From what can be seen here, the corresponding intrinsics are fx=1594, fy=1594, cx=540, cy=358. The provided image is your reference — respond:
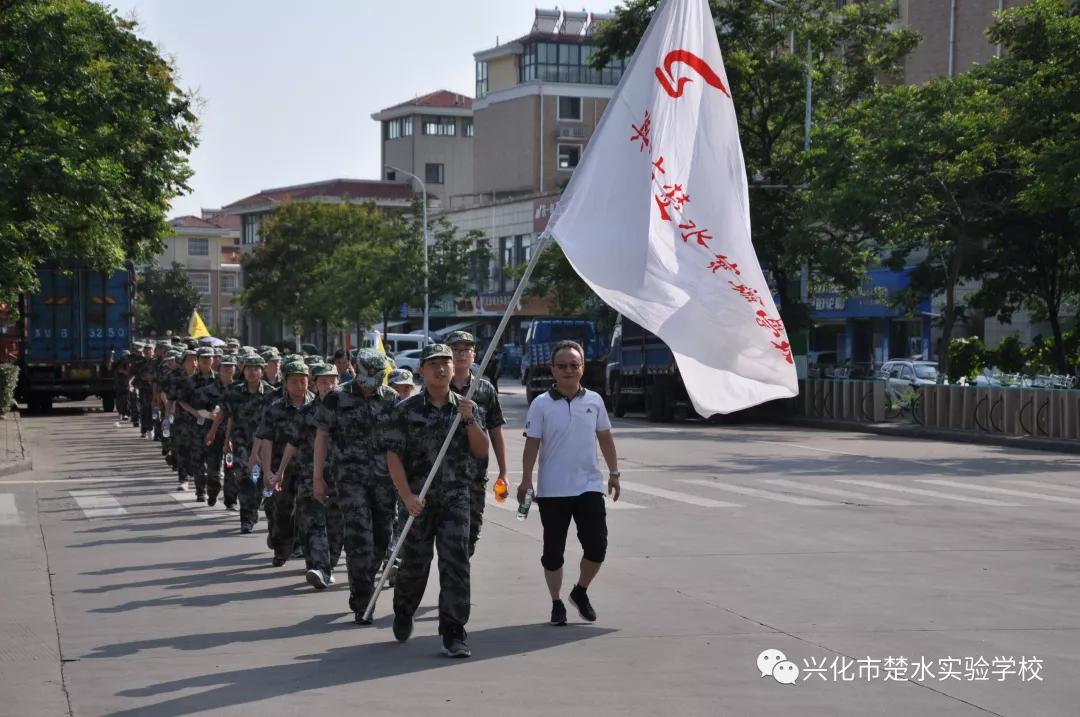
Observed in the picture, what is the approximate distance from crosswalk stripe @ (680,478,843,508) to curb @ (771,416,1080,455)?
34.3 ft

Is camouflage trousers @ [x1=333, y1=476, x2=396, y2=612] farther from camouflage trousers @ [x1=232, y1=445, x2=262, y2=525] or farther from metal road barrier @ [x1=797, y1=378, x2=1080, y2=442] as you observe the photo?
metal road barrier @ [x1=797, y1=378, x2=1080, y2=442]

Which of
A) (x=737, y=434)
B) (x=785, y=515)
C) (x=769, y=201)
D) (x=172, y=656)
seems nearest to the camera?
(x=172, y=656)

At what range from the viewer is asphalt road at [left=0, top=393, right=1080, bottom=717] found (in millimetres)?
7770

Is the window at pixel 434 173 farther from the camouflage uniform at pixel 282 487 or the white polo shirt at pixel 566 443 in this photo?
the white polo shirt at pixel 566 443

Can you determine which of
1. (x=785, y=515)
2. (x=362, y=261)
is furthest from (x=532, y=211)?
(x=785, y=515)

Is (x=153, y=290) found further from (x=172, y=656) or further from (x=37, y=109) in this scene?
(x=172, y=656)

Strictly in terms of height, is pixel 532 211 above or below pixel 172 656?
above

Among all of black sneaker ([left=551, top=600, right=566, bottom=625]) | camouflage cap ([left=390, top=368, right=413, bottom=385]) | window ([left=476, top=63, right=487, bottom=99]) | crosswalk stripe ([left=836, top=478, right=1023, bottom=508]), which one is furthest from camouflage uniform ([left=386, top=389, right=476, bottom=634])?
window ([left=476, top=63, right=487, bottom=99])

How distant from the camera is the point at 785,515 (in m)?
16.5

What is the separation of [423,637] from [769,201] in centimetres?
3376

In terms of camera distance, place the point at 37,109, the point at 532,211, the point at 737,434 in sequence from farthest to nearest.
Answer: the point at 532,211, the point at 737,434, the point at 37,109

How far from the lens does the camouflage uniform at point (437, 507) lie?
8773mm

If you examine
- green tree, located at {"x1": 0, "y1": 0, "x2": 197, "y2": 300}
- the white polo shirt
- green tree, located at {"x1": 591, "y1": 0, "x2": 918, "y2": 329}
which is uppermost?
green tree, located at {"x1": 591, "y1": 0, "x2": 918, "y2": 329}

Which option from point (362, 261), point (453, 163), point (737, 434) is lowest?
point (737, 434)
